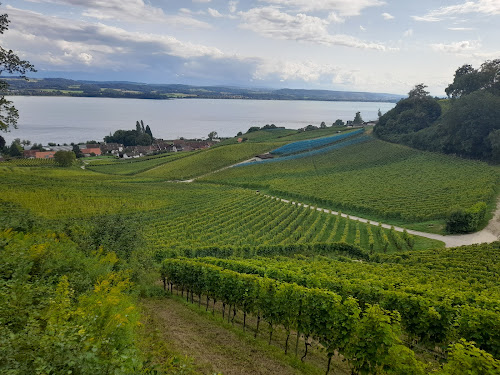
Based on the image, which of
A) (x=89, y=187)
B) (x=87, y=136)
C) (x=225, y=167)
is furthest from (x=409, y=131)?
(x=87, y=136)

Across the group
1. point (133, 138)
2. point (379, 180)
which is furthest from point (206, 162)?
point (133, 138)

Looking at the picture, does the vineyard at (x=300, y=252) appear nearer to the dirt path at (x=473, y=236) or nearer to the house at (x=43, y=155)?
the dirt path at (x=473, y=236)

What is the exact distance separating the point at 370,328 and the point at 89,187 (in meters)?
46.9

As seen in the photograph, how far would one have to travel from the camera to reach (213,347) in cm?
1046

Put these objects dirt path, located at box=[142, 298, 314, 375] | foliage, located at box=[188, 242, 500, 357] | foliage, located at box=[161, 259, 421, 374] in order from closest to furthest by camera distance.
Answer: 1. foliage, located at box=[161, 259, 421, 374]
2. foliage, located at box=[188, 242, 500, 357]
3. dirt path, located at box=[142, 298, 314, 375]

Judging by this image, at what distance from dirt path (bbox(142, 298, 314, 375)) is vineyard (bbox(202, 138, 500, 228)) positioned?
3207 cm

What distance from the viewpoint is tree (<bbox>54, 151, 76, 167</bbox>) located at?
74569mm

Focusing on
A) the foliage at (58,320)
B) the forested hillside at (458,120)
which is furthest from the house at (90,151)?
the foliage at (58,320)

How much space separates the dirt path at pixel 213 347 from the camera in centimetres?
930

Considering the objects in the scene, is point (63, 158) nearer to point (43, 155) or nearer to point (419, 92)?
point (43, 155)

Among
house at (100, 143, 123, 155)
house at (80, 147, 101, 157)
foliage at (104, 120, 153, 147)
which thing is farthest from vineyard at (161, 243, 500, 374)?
foliage at (104, 120, 153, 147)

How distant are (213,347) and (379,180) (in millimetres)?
52468

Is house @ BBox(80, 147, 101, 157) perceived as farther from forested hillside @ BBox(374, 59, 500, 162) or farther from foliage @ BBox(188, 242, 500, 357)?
foliage @ BBox(188, 242, 500, 357)

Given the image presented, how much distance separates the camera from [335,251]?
96.4ft
